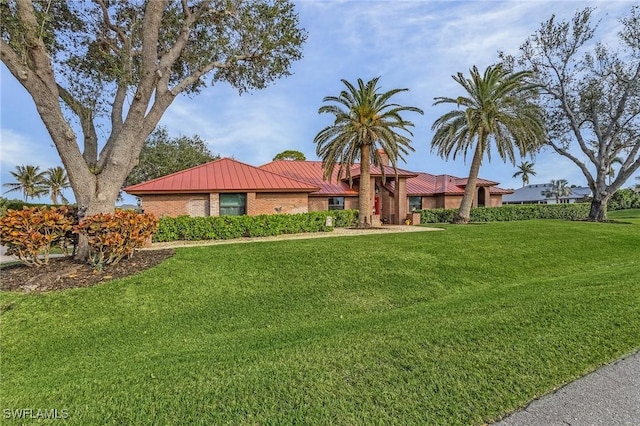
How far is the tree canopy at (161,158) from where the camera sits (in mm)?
34250

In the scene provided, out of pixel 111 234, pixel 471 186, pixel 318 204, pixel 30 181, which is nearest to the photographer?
pixel 111 234

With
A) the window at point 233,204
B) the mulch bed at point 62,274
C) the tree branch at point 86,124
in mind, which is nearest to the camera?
the mulch bed at point 62,274

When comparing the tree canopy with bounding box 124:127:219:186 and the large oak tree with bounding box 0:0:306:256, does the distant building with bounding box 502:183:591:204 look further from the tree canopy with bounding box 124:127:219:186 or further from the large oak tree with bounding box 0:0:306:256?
the large oak tree with bounding box 0:0:306:256

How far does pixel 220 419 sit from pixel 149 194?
18682 millimetres

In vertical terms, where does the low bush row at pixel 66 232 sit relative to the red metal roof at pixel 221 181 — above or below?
below

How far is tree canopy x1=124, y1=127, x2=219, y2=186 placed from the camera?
34.2m

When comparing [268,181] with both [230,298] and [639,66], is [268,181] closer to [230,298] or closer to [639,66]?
[230,298]

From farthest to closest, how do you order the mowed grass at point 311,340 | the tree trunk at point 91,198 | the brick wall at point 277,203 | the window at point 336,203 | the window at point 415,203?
the window at point 415,203
the window at point 336,203
the brick wall at point 277,203
the tree trunk at point 91,198
the mowed grass at point 311,340

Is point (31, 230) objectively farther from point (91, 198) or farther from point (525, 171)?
point (525, 171)

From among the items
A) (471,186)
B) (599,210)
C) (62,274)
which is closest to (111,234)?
(62,274)

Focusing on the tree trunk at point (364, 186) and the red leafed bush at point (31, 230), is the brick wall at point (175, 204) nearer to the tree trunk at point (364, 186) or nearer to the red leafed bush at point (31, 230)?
the tree trunk at point (364, 186)

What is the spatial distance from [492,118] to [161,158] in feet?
99.9

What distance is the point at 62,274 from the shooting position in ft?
26.5

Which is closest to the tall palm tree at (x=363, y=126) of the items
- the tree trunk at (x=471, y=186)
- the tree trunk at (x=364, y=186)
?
the tree trunk at (x=364, y=186)
